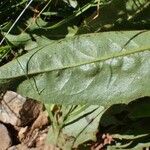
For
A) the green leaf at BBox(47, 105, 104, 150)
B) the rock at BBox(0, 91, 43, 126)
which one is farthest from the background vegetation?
the rock at BBox(0, 91, 43, 126)

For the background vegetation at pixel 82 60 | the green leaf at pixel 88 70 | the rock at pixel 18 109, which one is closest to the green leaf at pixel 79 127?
the background vegetation at pixel 82 60

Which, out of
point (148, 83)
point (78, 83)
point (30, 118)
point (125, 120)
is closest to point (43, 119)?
point (30, 118)

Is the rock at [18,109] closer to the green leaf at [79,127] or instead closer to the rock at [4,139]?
the rock at [4,139]

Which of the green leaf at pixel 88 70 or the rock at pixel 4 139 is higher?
the green leaf at pixel 88 70

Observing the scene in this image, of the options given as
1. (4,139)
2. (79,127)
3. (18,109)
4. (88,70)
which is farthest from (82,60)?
(4,139)

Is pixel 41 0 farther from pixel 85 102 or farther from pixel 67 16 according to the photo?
pixel 85 102
